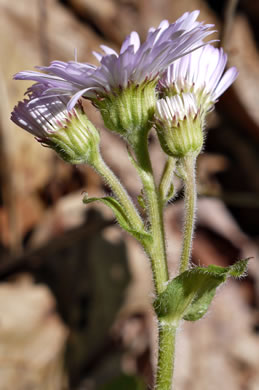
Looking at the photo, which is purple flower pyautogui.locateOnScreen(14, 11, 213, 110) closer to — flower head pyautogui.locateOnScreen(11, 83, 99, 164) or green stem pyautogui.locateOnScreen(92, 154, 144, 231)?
flower head pyautogui.locateOnScreen(11, 83, 99, 164)

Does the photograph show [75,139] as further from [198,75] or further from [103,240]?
[103,240]

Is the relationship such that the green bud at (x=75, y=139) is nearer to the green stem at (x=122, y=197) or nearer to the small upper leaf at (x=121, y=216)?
the green stem at (x=122, y=197)

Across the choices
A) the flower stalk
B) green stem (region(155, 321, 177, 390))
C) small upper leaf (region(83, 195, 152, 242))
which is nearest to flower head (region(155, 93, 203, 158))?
the flower stalk

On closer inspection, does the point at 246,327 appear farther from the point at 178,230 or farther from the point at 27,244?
the point at 27,244

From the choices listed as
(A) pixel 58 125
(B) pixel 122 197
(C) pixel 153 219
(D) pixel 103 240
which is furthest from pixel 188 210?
(D) pixel 103 240

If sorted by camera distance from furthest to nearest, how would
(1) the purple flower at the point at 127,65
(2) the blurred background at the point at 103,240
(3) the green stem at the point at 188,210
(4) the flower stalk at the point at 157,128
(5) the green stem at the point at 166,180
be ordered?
1. (2) the blurred background at the point at 103,240
2. (5) the green stem at the point at 166,180
3. (3) the green stem at the point at 188,210
4. (4) the flower stalk at the point at 157,128
5. (1) the purple flower at the point at 127,65

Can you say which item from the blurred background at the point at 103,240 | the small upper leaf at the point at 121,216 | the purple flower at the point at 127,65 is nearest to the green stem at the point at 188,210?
the small upper leaf at the point at 121,216

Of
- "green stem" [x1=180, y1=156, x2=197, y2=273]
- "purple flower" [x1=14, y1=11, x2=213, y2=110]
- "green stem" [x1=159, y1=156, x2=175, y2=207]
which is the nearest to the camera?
"purple flower" [x1=14, y1=11, x2=213, y2=110]
